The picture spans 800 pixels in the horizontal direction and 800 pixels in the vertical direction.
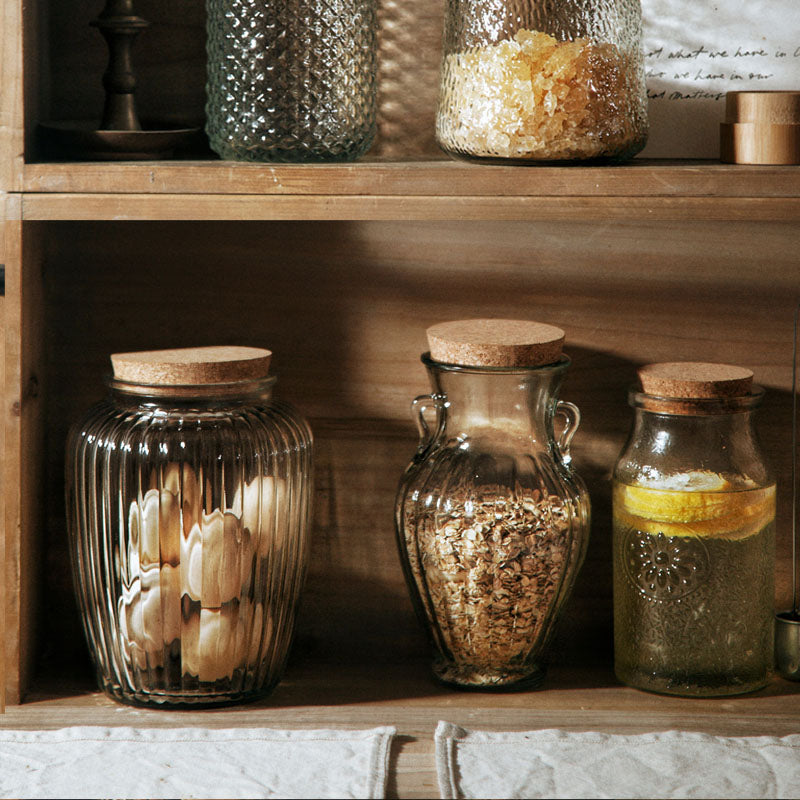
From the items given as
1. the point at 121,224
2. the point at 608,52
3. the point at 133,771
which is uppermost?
the point at 608,52

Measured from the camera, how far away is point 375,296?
0.98 m

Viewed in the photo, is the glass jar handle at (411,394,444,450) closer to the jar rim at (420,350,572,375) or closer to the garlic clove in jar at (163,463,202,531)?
the jar rim at (420,350,572,375)

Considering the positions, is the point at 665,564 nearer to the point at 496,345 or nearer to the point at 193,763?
the point at 496,345

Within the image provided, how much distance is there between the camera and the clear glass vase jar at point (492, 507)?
2.83 ft

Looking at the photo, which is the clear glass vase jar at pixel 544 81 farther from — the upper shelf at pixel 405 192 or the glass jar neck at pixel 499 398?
the glass jar neck at pixel 499 398

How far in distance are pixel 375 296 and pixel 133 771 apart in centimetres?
45

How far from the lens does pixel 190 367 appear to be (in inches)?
32.9

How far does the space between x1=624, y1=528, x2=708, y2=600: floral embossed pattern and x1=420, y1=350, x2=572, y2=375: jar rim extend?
0.49 feet

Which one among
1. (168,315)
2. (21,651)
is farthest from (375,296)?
(21,651)

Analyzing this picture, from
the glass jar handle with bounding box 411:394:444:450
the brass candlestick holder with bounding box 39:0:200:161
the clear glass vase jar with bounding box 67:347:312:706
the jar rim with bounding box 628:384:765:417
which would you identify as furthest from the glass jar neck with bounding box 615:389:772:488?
the brass candlestick holder with bounding box 39:0:200:161

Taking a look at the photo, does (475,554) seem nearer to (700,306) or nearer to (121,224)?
(700,306)

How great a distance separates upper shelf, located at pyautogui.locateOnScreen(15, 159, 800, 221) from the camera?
0.79m

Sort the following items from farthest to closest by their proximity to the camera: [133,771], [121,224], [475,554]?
[121,224], [475,554], [133,771]

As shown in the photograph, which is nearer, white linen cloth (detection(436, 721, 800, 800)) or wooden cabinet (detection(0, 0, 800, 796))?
white linen cloth (detection(436, 721, 800, 800))
